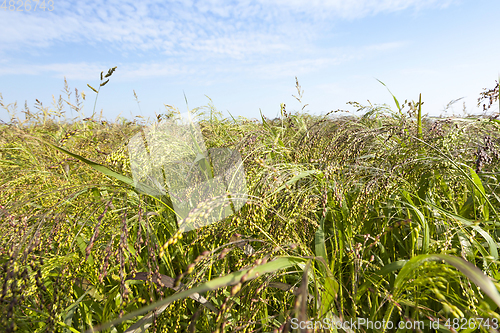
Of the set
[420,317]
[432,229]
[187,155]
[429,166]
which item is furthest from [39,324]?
[429,166]

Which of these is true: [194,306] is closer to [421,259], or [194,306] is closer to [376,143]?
[421,259]

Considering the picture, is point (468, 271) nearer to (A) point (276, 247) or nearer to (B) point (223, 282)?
(A) point (276, 247)

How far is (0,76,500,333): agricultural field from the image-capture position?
0.92 m

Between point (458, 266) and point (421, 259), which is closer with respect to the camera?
point (458, 266)

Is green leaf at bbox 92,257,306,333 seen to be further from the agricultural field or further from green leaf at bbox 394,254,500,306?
green leaf at bbox 394,254,500,306

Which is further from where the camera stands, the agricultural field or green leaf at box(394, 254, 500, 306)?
the agricultural field

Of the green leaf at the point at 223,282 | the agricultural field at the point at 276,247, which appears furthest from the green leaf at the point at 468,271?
the green leaf at the point at 223,282

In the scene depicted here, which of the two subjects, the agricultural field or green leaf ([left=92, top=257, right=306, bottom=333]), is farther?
the agricultural field

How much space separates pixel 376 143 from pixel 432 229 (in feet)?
2.18

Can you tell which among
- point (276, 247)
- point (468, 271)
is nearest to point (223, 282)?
point (276, 247)

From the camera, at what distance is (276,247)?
2.78ft

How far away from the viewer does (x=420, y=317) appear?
125 centimetres

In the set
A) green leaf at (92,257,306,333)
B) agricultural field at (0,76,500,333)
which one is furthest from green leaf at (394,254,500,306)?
green leaf at (92,257,306,333)

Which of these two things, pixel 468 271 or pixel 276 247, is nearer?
pixel 468 271
